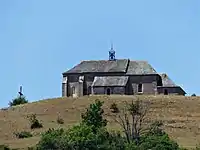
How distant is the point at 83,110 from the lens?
317 feet

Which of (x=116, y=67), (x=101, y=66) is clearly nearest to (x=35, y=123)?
(x=116, y=67)

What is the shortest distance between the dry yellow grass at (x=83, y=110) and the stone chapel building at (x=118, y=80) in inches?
313

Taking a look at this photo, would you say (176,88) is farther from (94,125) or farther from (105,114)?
(94,125)

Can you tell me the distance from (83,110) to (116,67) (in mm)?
17923

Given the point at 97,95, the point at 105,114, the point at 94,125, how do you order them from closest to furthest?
the point at 94,125, the point at 105,114, the point at 97,95

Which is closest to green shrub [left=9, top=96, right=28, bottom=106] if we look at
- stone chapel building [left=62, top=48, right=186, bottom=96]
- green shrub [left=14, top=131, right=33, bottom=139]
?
stone chapel building [left=62, top=48, right=186, bottom=96]

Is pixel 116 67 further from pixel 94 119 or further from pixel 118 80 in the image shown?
pixel 94 119

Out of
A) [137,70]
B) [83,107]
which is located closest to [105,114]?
[83,107]

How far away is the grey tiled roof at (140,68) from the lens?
369ft

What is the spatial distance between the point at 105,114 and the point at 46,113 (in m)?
7.44

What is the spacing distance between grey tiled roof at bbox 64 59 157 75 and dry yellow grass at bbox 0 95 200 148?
9.66m

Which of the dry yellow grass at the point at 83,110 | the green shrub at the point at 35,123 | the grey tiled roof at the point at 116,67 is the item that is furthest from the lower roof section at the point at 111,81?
the green shrub at the point at 35,123

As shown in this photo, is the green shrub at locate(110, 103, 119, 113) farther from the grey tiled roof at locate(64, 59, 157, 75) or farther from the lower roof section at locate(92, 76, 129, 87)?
the grey tiled roof at locate(64, 59, 157, 75)

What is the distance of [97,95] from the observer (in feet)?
351
